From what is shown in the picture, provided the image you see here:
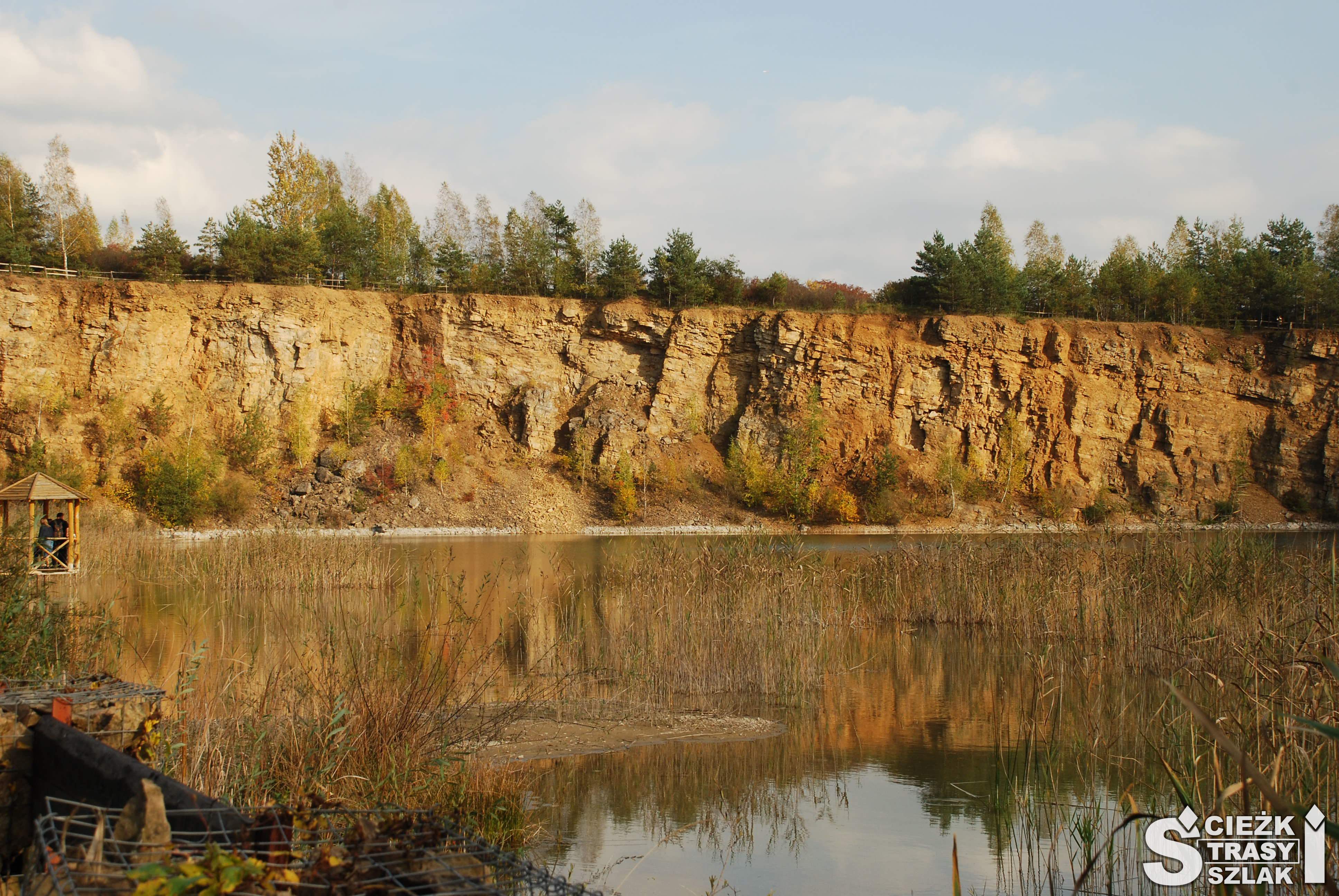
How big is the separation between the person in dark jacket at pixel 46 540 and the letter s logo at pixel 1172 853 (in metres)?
14.3

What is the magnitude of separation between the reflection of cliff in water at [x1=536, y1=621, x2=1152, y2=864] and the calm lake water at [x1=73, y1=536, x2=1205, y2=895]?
0.05 feet

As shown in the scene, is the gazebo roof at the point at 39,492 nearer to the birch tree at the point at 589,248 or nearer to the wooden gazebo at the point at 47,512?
the wooden gazebo at the point at 47,512

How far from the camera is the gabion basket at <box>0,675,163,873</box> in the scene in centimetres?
317

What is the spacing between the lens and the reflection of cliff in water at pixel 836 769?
20.1ft

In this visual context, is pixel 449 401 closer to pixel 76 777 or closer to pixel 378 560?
pixel 378 560

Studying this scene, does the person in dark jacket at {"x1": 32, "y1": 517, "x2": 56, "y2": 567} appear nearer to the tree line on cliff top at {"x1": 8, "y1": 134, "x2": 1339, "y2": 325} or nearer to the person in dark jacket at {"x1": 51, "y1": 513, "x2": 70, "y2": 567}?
→ the person in dark jacket at {"x1": 51, "y1": 513, "x2": 70, "y2": 567}

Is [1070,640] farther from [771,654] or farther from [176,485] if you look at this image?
[176,485]

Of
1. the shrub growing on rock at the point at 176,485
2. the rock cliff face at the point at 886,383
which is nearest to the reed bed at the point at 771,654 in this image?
the shrub growing on rock at the point at 176,485

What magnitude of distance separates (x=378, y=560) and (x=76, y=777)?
13.3m

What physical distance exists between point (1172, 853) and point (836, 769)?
8.83ft

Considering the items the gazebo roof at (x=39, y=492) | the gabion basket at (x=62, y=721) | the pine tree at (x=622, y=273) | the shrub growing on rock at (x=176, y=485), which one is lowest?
the shrub growing on rock at (x=176, y=485)

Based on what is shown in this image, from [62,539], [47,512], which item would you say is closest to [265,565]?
[62,539]

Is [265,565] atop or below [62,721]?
below

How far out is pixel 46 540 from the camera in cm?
1478
